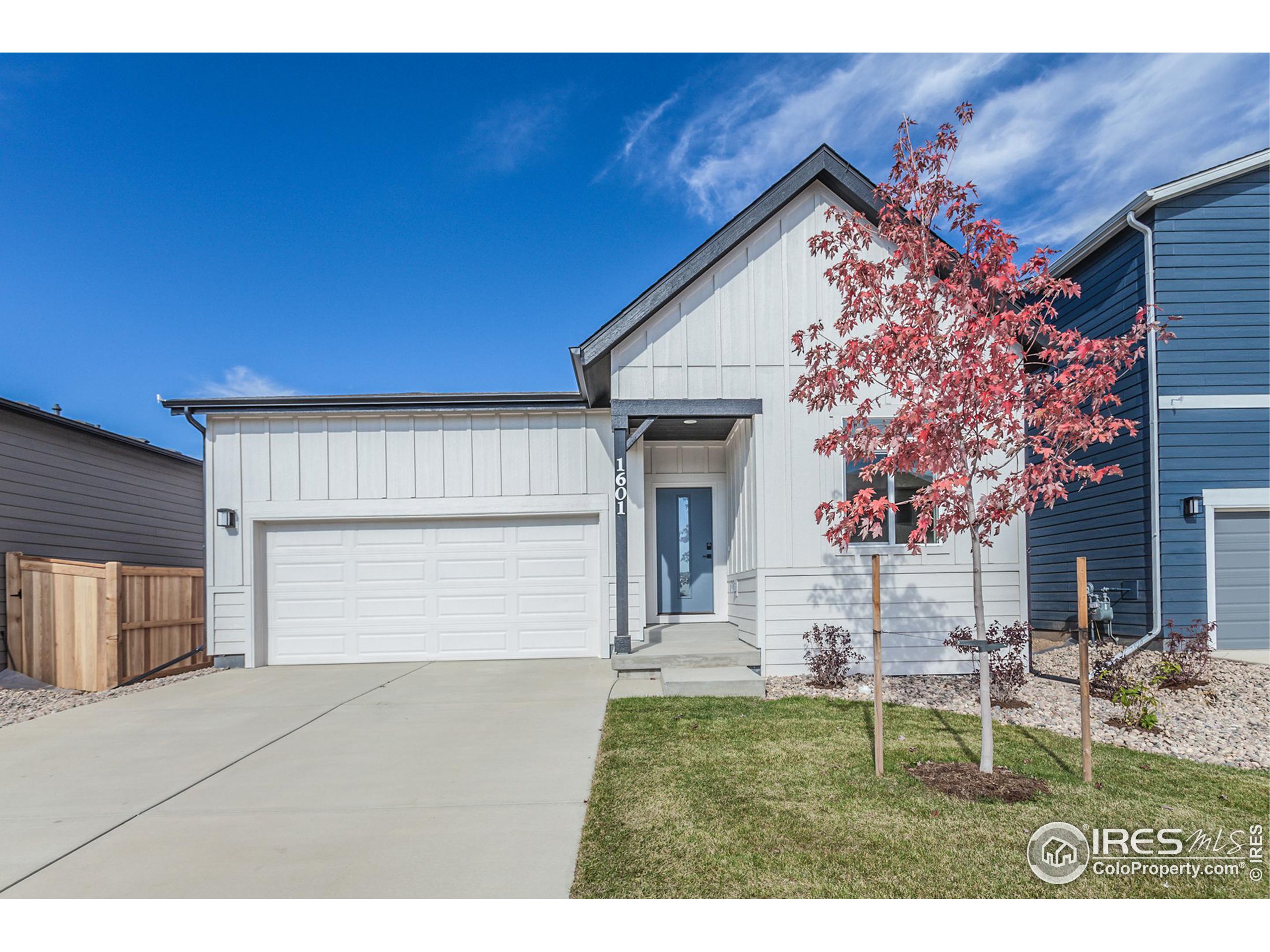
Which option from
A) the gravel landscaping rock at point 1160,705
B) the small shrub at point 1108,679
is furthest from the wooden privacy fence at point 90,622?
the small shrub at point 1108,679

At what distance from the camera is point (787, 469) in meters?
8.30

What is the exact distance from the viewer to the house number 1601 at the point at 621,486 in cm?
845

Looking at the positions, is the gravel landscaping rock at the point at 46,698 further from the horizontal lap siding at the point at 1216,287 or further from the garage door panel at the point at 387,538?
the horizontal lap siding at the point at 1216,287

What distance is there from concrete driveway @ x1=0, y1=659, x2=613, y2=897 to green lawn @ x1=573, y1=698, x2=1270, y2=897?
37cm

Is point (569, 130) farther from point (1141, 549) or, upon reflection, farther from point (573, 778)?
point (573, 778)

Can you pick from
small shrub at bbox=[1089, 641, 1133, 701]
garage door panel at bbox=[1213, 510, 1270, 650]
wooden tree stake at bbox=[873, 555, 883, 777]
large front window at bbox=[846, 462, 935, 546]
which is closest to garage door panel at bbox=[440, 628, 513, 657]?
large front window at bbox=[846, 462, 935, 546]

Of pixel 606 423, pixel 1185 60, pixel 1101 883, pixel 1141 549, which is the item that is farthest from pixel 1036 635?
pixel 1101 883

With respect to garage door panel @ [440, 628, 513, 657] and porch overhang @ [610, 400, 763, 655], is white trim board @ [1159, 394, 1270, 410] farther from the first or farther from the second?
garage door panel @ [440, 628, 513, 657]

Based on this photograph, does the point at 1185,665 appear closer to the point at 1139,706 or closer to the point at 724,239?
the point at 1139,706

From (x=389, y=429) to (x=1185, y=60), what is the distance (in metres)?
9.32

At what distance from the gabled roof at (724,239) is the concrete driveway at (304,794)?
154 inches

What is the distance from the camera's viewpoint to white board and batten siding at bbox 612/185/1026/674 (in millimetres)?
8141

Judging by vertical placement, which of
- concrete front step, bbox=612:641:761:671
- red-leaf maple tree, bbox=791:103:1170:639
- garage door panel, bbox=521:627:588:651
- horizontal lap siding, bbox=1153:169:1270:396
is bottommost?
garage door panel, bbox=521:627:588:651

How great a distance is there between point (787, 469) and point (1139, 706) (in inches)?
155
